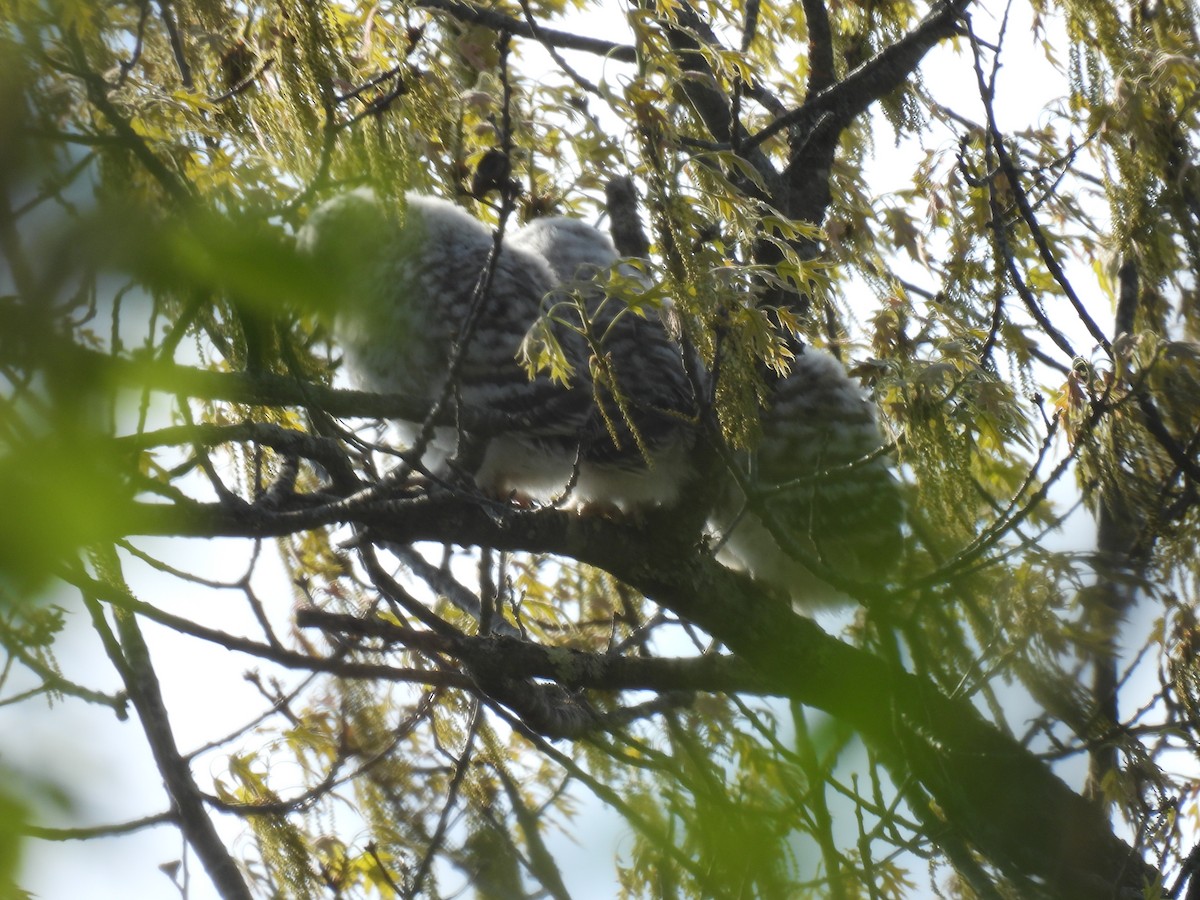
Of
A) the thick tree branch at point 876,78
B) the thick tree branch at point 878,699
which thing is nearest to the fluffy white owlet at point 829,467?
the thick tree branch at point 878,699

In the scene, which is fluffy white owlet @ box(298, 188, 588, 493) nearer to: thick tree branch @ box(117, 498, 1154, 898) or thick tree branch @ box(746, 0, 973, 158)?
thick tree branch @ box(117, 498, 1154, 898)

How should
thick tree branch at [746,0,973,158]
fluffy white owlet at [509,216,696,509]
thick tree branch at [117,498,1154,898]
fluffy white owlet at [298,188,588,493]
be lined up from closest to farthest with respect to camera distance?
thick tree branch at [117,498,1154,898] < thick tree branch at [746,0,973,158] < fluffy white owlet at [509,216,696,509] < fluffy white owlet at [298,188,588,493]

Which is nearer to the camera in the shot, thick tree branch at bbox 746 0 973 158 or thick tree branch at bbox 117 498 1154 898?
thick tree branch at bbox 117 498 1154 898

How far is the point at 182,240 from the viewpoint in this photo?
4.05ft

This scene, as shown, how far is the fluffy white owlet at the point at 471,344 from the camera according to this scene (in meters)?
3.73

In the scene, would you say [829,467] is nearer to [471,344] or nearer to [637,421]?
[637,421]

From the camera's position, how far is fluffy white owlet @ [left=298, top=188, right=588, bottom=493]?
12.2ft

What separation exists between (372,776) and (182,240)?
2.93 m

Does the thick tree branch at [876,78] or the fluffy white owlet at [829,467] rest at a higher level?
the thick tree branch at [876,78]

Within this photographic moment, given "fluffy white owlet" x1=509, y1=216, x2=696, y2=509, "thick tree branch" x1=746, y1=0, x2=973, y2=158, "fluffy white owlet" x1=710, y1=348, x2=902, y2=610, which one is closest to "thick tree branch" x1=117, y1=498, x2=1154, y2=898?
"fluffy white owlet" x1=509, y1=216, x2=696, y2=509

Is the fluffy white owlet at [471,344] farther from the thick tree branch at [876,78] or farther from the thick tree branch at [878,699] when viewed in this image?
the thick tree branch at [876,78]

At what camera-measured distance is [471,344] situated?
386 centimetres

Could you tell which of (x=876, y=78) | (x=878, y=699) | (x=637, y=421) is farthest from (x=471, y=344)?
(x=878, y=699)

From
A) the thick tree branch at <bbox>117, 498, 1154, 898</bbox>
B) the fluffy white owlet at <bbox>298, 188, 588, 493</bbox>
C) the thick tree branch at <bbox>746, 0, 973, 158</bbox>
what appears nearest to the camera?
the thick tree branch at <bbox>117, 498, 1154, 898</bbox>
